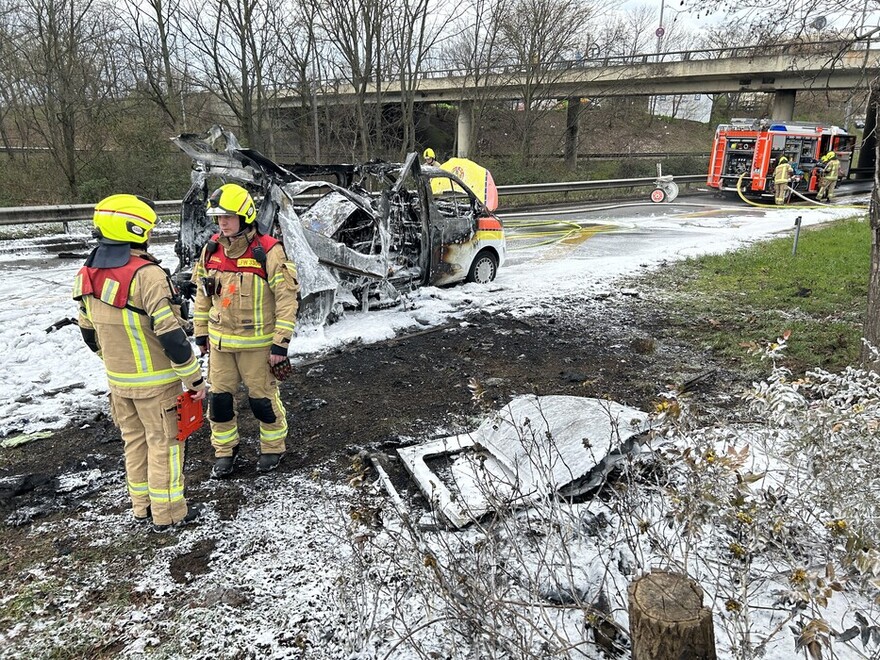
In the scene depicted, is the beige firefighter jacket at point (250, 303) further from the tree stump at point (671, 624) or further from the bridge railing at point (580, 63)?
the bridge railing at point (580, 63)

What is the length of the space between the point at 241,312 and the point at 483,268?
585 centimetres

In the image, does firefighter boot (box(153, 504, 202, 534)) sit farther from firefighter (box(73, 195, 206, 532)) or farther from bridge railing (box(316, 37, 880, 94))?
bridge railing (box(316, 37, 880, 94))

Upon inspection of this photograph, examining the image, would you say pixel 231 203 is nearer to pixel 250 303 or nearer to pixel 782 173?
pixel 250 303

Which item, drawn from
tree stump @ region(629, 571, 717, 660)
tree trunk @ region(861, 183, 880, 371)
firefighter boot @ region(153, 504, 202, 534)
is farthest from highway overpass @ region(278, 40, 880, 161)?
tree stump @ region(629, 571, 717, 660)

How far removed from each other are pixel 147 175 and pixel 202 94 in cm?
301

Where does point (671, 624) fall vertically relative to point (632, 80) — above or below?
below

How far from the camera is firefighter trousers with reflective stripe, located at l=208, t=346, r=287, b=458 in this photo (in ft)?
13.0

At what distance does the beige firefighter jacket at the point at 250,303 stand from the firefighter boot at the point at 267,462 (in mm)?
798

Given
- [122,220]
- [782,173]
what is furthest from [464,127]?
[122,220]

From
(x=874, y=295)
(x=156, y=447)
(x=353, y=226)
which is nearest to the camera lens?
(x=156, y=447)

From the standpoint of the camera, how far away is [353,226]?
24.7ft

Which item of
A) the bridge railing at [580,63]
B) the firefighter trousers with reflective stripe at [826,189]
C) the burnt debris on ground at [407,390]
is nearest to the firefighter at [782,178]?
the firefighter trousers with reflective stripe at [826,189]

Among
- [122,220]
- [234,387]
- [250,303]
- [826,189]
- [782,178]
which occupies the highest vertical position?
[782,178]

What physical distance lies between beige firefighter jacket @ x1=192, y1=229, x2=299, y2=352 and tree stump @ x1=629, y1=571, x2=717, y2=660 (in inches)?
104
